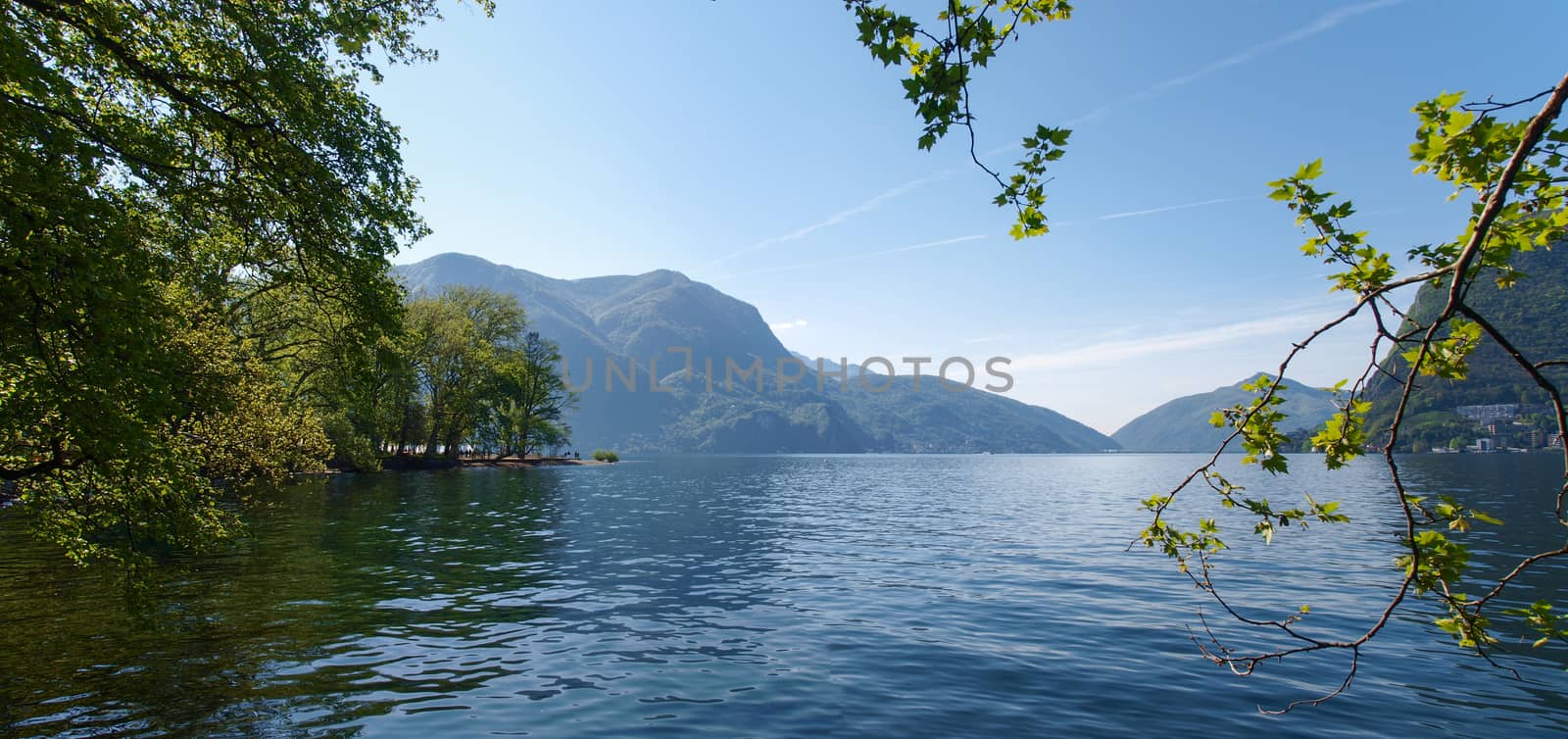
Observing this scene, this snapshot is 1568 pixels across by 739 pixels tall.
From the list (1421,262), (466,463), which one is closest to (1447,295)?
(1421,262)

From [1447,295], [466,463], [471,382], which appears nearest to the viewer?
[1447,295]

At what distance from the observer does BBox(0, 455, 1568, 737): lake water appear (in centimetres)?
1244

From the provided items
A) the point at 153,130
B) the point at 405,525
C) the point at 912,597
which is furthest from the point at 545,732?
the point at 405,525

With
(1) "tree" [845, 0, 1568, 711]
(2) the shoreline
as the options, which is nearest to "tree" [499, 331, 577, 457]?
(2) the shoreline

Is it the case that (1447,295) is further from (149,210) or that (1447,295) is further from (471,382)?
(471,382)

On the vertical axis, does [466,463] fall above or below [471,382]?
below

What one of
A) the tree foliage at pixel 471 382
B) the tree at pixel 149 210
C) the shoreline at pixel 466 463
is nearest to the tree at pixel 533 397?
the tree foliage at pixel 471 382

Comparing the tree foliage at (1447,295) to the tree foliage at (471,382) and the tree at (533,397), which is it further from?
the tree at (533,397)

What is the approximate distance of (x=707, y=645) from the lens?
56.5 ft

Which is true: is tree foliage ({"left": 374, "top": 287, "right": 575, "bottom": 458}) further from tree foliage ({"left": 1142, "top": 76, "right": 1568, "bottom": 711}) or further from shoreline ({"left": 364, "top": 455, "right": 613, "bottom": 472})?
tree foliage ({"left": 1142, "top": 76, "right": 1568, "bottom": 711})

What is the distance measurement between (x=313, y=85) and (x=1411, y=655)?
1106 inches

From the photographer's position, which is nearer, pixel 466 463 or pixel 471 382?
pixel 471 382

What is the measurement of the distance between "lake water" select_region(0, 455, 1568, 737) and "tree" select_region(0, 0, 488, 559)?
312 centimetres

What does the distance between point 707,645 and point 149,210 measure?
15771mm
